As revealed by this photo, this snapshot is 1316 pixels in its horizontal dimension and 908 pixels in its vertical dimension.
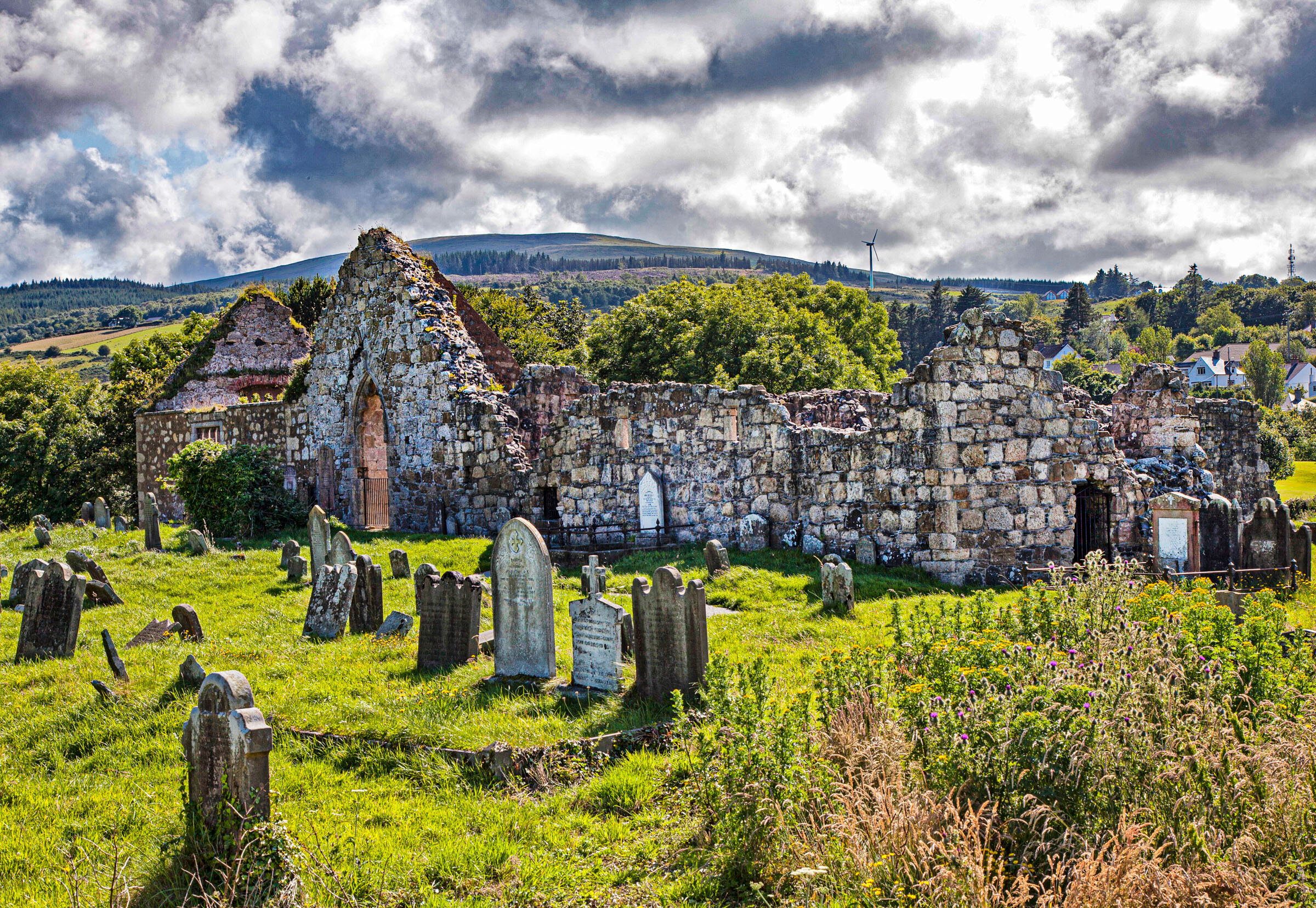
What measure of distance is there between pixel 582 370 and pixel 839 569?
84.1 ft

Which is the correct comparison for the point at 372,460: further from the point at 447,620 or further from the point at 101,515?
the point at 447,620

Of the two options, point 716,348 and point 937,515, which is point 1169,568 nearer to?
point 937,515

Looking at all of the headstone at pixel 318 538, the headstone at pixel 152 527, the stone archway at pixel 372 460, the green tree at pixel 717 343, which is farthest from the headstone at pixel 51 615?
the green tree at pixel 717 343

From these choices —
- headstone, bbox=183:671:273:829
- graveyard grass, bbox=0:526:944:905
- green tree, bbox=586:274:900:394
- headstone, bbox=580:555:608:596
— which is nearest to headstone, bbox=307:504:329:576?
graveyard grass, bbox=0:526:944:905

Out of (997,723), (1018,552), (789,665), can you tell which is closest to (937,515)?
(1018,552)

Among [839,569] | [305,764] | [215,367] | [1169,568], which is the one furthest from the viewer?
[215,367]

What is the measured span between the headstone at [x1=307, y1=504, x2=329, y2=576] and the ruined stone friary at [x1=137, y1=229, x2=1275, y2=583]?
187 inches

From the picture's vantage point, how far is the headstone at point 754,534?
53.3 ft

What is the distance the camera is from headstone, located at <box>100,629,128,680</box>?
832cm

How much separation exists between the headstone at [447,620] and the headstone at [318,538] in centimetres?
585

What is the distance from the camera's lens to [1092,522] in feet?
46.6

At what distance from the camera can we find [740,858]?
498 centimetres

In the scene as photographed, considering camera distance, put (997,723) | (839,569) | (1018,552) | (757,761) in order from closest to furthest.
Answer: (997,723) → (757,761) → (839,569) → (1018,552)

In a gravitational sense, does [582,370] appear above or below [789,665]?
above
